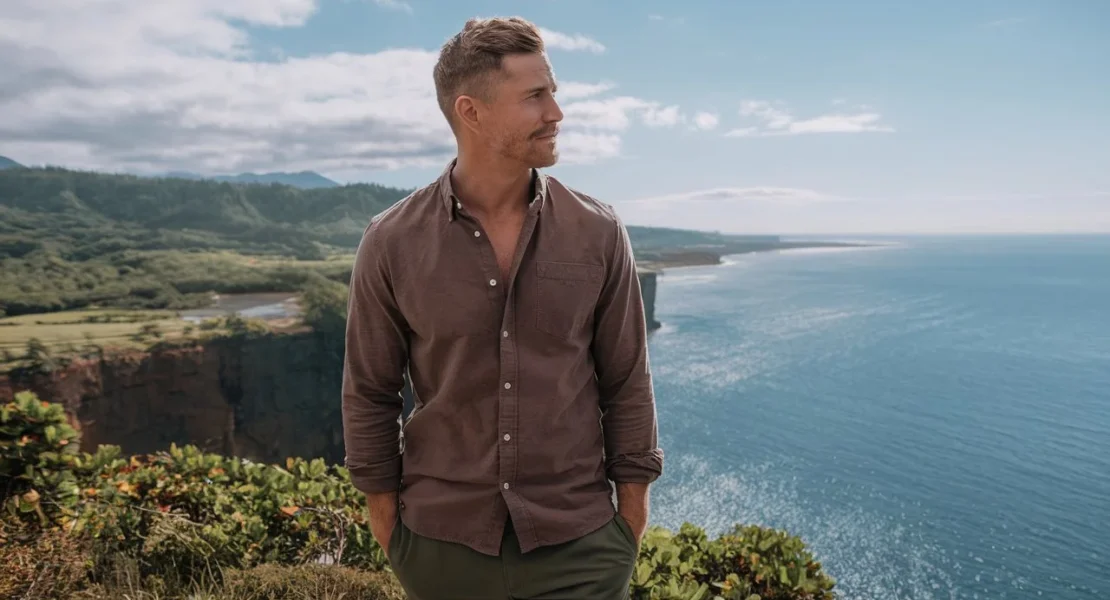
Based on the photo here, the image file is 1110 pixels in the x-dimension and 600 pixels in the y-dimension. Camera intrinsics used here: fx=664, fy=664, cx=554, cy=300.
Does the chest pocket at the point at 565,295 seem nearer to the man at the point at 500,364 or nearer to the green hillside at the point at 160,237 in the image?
the man at the point at 500,364

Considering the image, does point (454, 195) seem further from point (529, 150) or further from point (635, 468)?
point (635, 468)

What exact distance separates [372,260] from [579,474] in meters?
0.78

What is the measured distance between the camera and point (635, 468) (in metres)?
1.80

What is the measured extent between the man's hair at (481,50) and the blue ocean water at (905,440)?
27.2 meters

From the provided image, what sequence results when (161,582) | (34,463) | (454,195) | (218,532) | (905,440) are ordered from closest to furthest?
(454,195), (161,582), (218,532), (34,463), (905,440)

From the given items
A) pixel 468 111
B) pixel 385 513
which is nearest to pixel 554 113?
pixel 468 111

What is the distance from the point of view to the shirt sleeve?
1.80 metres

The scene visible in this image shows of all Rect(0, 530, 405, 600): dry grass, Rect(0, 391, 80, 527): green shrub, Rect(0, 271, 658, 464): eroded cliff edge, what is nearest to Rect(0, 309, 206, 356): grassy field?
A: Rect(0, 271, 658, 464): eroded cliff edge

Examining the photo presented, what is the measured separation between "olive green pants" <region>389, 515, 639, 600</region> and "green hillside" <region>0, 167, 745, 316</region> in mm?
33804

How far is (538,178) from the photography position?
1.84m

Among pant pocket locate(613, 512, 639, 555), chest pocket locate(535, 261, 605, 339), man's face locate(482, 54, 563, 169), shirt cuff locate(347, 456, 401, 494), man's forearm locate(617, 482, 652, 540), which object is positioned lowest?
pant pocket locate(613, 512, 639, 555)

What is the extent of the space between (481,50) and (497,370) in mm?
800

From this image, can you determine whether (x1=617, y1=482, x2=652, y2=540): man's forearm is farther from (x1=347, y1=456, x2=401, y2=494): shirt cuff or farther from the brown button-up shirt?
(x1=347, y1=456, x2=401, y2=494): shirt cuff

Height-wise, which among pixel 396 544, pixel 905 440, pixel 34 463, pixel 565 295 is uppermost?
pixel 565 295
